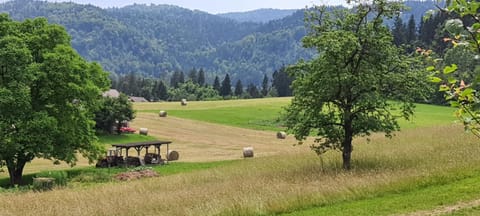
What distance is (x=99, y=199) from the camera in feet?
62.2

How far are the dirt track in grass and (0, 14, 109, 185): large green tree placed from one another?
12133mm

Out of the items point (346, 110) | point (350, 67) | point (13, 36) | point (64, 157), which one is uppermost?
point (13, 36)

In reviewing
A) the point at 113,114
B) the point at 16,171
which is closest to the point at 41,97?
the point at 16,171

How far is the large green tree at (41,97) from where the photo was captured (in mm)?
29656

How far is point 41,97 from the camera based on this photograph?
103 ft

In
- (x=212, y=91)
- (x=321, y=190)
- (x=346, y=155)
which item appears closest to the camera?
(x=321, y=190)

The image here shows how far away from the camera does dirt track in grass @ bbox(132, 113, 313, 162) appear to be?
152 ft

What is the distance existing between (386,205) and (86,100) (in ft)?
81.9

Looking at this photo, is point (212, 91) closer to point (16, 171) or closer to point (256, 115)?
point (256, 115)

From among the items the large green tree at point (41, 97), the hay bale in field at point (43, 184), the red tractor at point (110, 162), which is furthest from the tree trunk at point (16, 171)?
the red tractor at point (110, 162)

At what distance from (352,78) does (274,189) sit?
694 centimetres

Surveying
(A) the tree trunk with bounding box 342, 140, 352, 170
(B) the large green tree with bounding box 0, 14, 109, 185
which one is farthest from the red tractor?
(A) the tree trunk with bounding box 342, 140, 352, 170

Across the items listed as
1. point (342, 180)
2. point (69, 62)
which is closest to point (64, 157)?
point (69, 62)

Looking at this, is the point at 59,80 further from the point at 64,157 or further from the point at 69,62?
the point at 64,157
